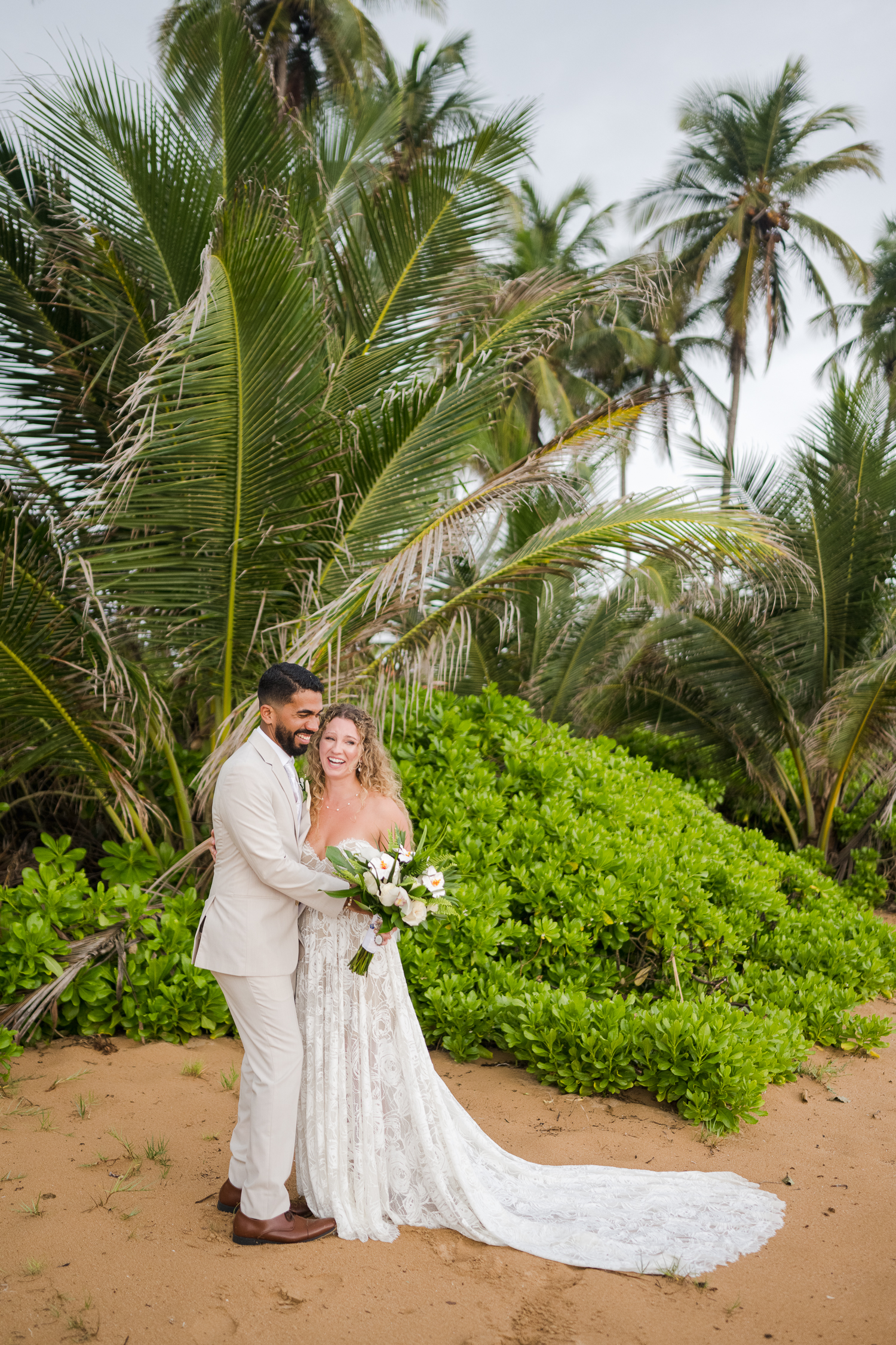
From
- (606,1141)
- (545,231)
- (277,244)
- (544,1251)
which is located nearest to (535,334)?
(277,244)

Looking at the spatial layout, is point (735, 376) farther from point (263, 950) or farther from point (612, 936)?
point (263, 950)

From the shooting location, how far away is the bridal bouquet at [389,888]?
3010mm

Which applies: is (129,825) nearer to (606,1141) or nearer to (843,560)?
(606,1141)

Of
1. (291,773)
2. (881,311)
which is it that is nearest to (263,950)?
(291,773)

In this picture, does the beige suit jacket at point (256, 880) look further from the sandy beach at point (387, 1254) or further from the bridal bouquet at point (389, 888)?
the sandy beach at point (387, 1254)

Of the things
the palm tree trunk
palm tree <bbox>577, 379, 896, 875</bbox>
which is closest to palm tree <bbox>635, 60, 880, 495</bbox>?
the palm tree trunk

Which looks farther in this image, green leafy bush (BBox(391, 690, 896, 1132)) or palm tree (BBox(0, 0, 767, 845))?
palm tree (BBox(0, 0, 767, 845))

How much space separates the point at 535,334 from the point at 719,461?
343 centimetres

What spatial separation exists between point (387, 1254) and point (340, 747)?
175cm

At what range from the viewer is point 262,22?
16.3 meters

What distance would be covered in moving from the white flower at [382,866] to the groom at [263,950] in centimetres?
16

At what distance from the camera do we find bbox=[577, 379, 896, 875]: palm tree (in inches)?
337

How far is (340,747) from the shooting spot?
11.3 ft

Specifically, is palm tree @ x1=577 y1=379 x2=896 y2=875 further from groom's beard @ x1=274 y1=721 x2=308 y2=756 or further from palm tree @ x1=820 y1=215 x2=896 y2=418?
palm tree @ x1=820 y1=215 x2=896 y2=418
